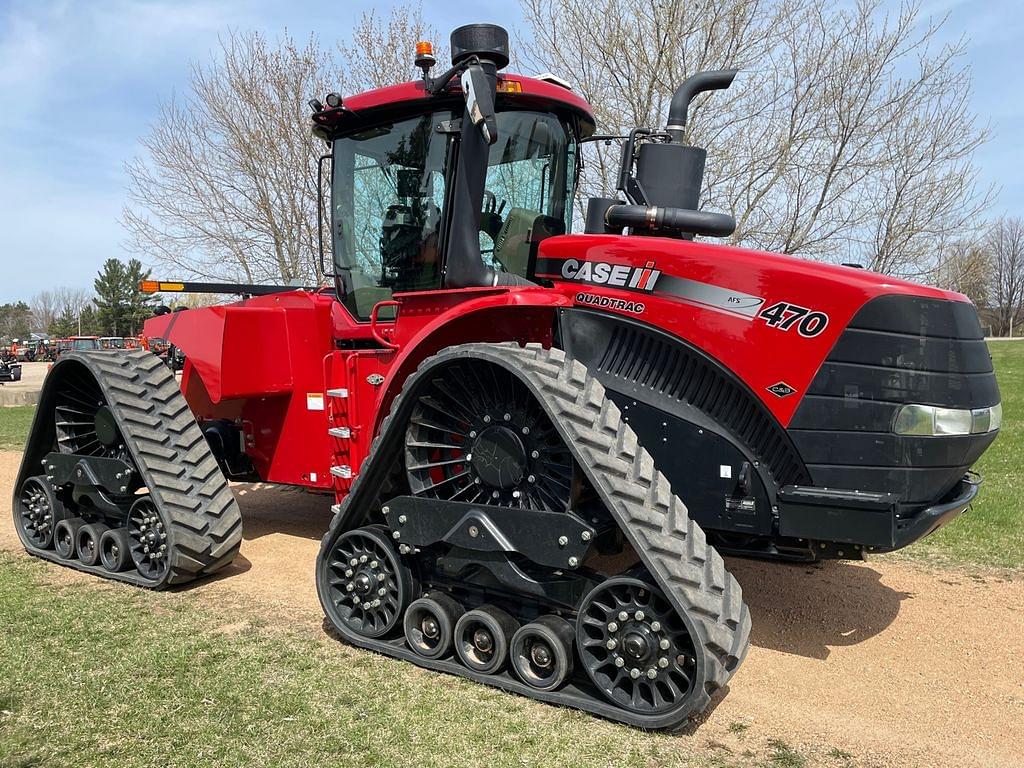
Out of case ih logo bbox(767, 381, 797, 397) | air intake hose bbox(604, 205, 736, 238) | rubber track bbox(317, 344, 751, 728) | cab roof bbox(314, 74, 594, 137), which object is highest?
cab roof bbox(314, 74, 594, 137)

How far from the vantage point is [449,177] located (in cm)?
489

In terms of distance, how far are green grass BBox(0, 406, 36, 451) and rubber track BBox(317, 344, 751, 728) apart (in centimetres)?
939

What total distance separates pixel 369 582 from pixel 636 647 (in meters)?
1.56

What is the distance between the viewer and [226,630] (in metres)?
4.87

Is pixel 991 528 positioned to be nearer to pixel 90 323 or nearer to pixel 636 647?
pixel 636 647

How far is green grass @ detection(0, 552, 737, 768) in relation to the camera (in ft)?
11.3

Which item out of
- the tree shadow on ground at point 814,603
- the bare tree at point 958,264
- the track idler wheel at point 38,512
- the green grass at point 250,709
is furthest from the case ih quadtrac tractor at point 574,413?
the bare tree at point 958,264

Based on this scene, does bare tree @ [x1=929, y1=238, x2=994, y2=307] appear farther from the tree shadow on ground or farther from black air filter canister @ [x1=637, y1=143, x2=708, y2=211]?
black air filter canister @ [x1=637, y1=143, x2=708, y2=211]

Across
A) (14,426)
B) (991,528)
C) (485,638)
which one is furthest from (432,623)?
(14,426)

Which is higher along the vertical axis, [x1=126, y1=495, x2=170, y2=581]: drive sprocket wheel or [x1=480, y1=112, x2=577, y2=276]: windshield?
[x1=480, y1=112, x2=577, y2=276]: windshield

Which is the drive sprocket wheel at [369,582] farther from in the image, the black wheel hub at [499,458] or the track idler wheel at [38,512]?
the track idler wheel at [38,512]

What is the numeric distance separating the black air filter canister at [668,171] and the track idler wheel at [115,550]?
4.05 m

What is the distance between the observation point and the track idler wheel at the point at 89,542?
597cm

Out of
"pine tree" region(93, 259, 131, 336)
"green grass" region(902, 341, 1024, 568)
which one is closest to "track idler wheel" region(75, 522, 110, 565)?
"green grass" region(902, 341, 1024, 568)
